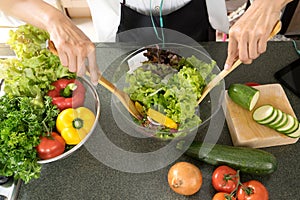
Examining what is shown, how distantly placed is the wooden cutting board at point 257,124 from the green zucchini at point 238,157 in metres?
0.04

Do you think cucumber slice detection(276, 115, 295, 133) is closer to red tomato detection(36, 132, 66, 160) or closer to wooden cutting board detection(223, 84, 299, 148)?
wooden cutting board detection(223, 84, 299, 148)

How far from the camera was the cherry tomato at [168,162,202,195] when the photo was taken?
0.91 metres

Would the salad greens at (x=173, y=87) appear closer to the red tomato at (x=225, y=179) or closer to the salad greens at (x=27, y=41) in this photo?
the red tomato at (x=225, y=179)

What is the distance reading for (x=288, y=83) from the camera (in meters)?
1.15

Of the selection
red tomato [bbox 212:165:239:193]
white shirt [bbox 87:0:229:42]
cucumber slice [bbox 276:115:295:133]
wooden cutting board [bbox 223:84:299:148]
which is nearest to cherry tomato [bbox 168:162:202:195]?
red tomato [bbox 212:165:239:193]

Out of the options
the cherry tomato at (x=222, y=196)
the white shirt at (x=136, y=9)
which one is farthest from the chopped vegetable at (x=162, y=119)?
the white shirt at (x=136, y=9)

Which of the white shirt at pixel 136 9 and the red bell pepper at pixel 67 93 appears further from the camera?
the white shirt at pixel 136 9

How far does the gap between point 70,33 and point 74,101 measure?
270mm

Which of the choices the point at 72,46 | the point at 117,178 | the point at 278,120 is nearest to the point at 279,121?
the point at 278,120

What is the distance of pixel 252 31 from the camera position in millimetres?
804

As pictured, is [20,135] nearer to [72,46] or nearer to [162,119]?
[72,46]

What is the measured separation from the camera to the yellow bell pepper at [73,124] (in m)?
0.97

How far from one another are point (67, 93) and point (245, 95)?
562 millimetres

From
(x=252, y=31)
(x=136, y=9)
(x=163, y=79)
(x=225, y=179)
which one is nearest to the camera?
(x=252, y=31)
